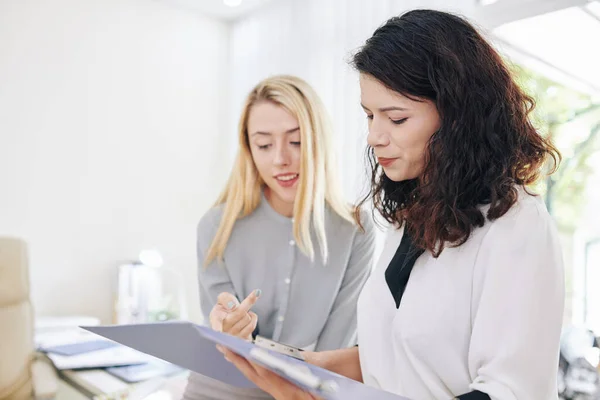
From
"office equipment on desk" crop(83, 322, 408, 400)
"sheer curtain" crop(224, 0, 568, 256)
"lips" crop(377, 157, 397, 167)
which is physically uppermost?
"sheer curtain" crop(224, 0, 568, 256)

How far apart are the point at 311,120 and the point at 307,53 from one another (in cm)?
144

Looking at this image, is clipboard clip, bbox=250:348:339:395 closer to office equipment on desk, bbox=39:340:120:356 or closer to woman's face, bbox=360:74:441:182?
woman's face, bbox=360:74:441:182

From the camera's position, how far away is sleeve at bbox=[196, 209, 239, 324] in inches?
58.5

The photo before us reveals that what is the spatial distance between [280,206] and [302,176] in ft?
0.53

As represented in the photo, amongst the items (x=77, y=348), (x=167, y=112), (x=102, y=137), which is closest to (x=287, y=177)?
(x=77, y=348)

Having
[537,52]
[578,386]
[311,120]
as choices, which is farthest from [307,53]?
[578,386]

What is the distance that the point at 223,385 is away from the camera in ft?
3.79

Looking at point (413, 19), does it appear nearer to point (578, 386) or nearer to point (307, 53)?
point (578, 386)

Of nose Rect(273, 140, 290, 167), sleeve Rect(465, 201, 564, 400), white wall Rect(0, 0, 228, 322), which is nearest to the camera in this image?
sleeve Rect(465, 201, 564, 400)

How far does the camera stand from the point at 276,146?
141 centimetres

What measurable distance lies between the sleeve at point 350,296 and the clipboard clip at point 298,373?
2.69 ft

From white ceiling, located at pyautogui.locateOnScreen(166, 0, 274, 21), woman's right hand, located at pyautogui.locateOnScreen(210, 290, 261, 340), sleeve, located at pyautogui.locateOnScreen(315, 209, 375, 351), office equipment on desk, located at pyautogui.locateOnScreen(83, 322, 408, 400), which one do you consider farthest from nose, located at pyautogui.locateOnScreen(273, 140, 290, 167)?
white ceiling, located at pyautogui.locateOnScreen(166, 0, 274, 21)

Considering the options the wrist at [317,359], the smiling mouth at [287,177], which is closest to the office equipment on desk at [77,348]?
the smiling mouth at [287,177]

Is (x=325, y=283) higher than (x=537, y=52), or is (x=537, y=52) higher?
(x=537, y=52)
